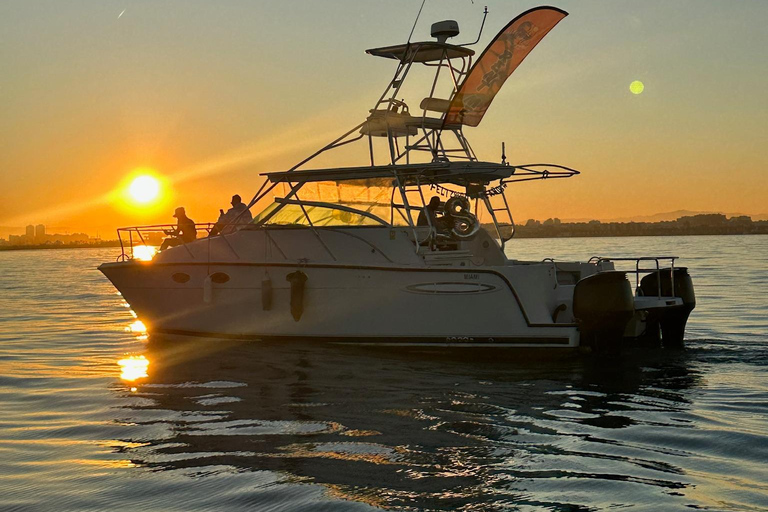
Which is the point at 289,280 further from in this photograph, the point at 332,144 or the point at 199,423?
the point at 199,423

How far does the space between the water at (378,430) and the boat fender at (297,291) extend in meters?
0.68

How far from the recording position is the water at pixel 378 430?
5.68 m

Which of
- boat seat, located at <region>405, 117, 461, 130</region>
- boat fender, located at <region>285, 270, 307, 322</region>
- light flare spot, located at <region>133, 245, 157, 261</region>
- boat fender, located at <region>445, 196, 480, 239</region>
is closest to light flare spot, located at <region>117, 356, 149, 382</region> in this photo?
light flare spot, located at <region>133, 245, 157, 261</region>

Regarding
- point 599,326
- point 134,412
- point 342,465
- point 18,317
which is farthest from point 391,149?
point 18,317

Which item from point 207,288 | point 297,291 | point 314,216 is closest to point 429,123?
point 314,216

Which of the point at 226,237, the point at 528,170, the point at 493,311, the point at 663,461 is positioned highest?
the point at 528,170

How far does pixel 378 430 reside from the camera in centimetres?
766

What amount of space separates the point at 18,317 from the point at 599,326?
16.7 m

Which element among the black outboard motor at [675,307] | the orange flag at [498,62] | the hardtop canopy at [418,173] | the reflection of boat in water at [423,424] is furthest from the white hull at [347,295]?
the orange flag at [498,62]

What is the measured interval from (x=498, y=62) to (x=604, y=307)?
4330mm

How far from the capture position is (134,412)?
8.74 meters

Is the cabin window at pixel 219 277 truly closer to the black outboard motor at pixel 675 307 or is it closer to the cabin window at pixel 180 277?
the cabin window at pixel 180 277

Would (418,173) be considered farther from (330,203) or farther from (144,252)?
(144,252)

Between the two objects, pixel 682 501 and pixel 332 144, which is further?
pixel 332 144
